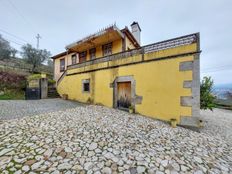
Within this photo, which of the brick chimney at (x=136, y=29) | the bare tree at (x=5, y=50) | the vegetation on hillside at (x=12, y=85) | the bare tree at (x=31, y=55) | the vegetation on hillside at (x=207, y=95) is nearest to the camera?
the vegetation on hillside at (x=207, y=95)

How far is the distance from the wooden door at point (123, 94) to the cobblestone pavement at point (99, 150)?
10.2 ft

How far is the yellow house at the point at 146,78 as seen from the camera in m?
5.28

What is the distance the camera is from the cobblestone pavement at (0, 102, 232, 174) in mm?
2383

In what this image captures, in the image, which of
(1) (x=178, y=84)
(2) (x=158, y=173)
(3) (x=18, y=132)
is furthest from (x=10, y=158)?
(1) (x=178, y=84)

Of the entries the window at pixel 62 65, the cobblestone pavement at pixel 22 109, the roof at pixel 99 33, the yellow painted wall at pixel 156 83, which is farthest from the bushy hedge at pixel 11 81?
the yellow painted wall at pixel 156 83

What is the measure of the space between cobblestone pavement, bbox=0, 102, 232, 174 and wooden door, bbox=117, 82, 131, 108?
122 inches

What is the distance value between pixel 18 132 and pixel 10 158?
128 cm

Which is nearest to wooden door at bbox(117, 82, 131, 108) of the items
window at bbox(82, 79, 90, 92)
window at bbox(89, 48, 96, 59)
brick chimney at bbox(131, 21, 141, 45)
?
window at bbox(82, 79, 90, 92)

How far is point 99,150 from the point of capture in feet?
9.55

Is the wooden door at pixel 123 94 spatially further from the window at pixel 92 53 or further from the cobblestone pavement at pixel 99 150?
the window at pixel 92 53

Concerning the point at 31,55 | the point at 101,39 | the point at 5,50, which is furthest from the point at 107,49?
the point at 5,50

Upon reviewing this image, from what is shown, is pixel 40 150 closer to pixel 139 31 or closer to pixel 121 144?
pixel 121 144

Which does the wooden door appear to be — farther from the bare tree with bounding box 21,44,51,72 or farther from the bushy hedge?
the bare tree with bounding box 21,44,51,72

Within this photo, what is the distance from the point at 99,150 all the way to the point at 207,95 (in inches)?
260
